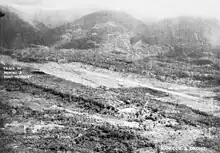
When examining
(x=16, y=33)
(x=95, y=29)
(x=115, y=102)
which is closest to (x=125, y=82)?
(x=115, y=102)

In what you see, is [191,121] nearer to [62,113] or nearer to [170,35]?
[62,113]

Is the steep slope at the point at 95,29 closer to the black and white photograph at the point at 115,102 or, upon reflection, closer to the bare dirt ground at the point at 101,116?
the black and white photograph at the point at 115,102

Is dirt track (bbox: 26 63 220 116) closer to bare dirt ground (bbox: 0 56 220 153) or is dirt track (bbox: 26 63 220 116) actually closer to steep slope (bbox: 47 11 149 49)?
bare dirt ground (bbox: 0 56 220 153)

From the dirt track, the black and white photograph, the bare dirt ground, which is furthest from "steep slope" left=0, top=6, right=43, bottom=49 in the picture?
the bare dirt ground

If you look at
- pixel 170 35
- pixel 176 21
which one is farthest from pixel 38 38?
pixel 176 21

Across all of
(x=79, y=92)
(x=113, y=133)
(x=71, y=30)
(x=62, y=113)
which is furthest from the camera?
(x=71, y=30)

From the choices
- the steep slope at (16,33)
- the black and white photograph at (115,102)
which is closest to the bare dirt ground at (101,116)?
the black and white photograph at (115,102)
